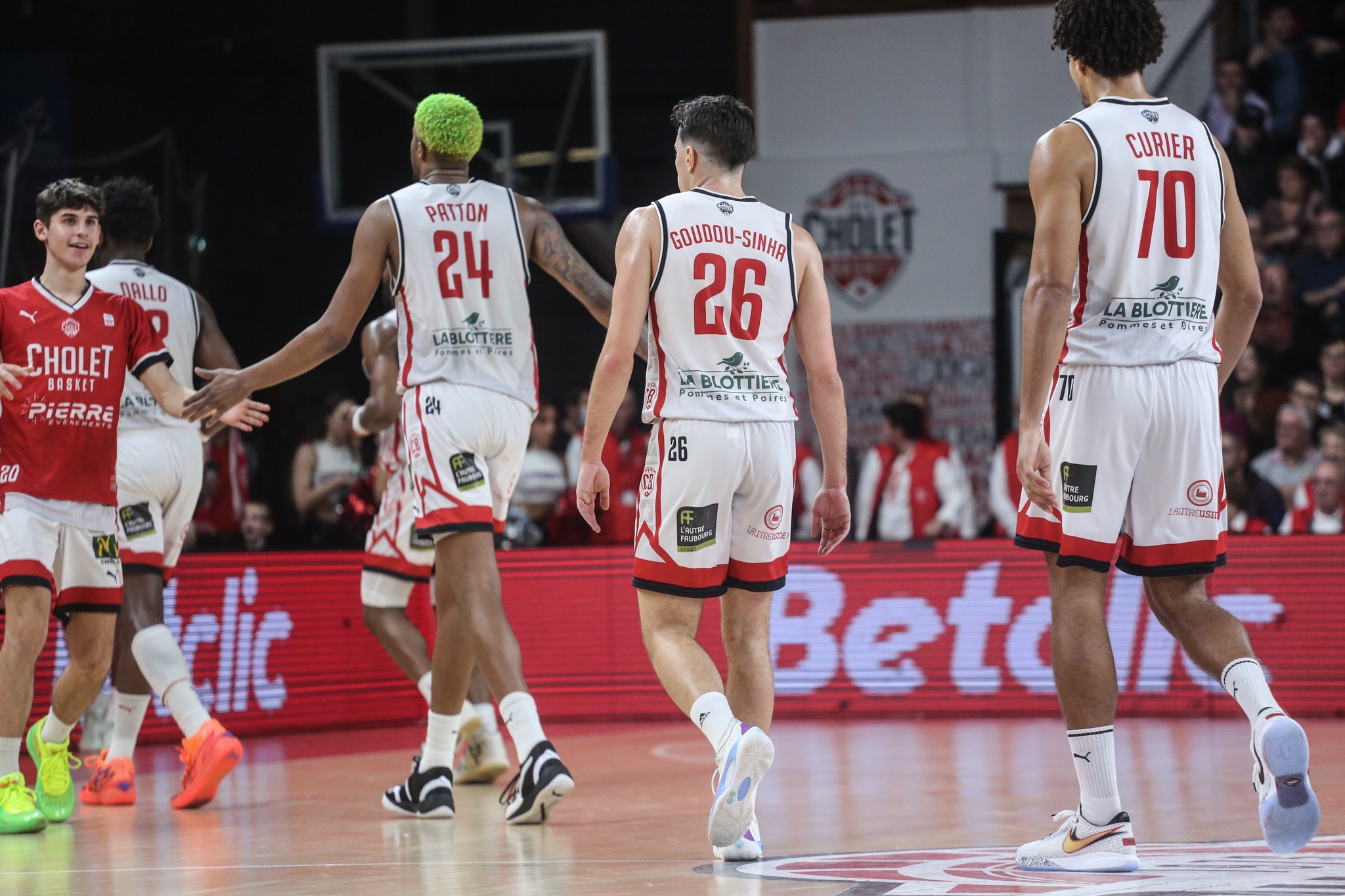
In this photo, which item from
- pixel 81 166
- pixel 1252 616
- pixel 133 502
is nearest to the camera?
pixel 133 502

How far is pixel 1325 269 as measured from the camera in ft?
41.0

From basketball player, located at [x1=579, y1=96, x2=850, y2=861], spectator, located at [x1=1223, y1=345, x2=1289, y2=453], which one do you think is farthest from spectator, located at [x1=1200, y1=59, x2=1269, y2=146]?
basketball player, located at [x1=579, y1=96, x2=850, y2=861]

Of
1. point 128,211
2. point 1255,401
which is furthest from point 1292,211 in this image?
point 128,211

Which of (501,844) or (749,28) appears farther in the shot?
(749,28)

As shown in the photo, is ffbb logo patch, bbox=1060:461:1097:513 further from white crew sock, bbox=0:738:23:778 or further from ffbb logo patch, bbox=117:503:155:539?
ffbb logo patch, bbox=117:503:155:539

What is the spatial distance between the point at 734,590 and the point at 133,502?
293cm

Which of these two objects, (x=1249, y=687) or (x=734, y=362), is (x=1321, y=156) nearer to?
(x=734, y=362)

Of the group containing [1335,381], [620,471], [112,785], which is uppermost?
[1335,381]

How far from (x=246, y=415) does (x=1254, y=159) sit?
10.1 m

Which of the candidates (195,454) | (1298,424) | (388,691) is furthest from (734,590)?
(1298,424)

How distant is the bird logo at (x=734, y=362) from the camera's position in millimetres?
4715

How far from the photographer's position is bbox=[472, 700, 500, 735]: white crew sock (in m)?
6.71

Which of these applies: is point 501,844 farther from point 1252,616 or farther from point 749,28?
point 749,28

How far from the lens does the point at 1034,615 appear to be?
30.0 ft
